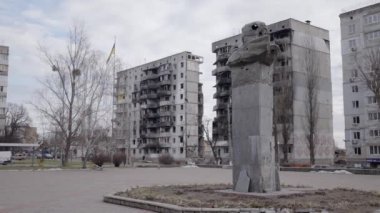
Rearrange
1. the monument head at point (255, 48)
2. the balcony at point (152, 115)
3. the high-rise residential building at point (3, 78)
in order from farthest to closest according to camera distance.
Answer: the balcony at point (152, 115) → the high-rise residential building at point (3, 78) → the monument head at point (255, 48)

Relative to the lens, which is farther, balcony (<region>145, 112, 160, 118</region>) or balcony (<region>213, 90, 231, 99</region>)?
Result: balcony (<region>145, 112, 160, 118</region>)

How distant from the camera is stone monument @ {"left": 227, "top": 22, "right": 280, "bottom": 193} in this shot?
47.3ft

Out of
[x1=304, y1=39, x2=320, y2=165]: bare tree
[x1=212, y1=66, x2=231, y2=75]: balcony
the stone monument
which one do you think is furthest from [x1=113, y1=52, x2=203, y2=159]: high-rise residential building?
the stone monument

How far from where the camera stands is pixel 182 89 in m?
94.8

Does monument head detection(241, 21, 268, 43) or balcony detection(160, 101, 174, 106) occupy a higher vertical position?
balcony detection(160, 101, 174, 106)

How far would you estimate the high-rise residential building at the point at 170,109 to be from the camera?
9362cm

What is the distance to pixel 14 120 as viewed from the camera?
320 feet

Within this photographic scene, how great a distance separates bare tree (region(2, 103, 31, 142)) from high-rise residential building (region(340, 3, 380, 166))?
66691 mm

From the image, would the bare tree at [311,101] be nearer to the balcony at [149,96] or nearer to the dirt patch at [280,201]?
the dirt patch at [280,201]

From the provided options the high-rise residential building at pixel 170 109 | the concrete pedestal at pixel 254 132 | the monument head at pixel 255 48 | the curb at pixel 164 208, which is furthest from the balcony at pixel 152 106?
the curb at pixel 164 208

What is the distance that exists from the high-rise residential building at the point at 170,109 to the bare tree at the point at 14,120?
24043 millimetres

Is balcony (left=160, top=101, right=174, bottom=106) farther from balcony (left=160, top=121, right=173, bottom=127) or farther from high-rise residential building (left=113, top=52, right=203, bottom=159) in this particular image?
balcony (left=160, top=121, right=173, bottom=127)

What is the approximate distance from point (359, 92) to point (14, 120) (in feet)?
241

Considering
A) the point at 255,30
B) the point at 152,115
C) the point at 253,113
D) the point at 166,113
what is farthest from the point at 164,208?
the point at 152,115
